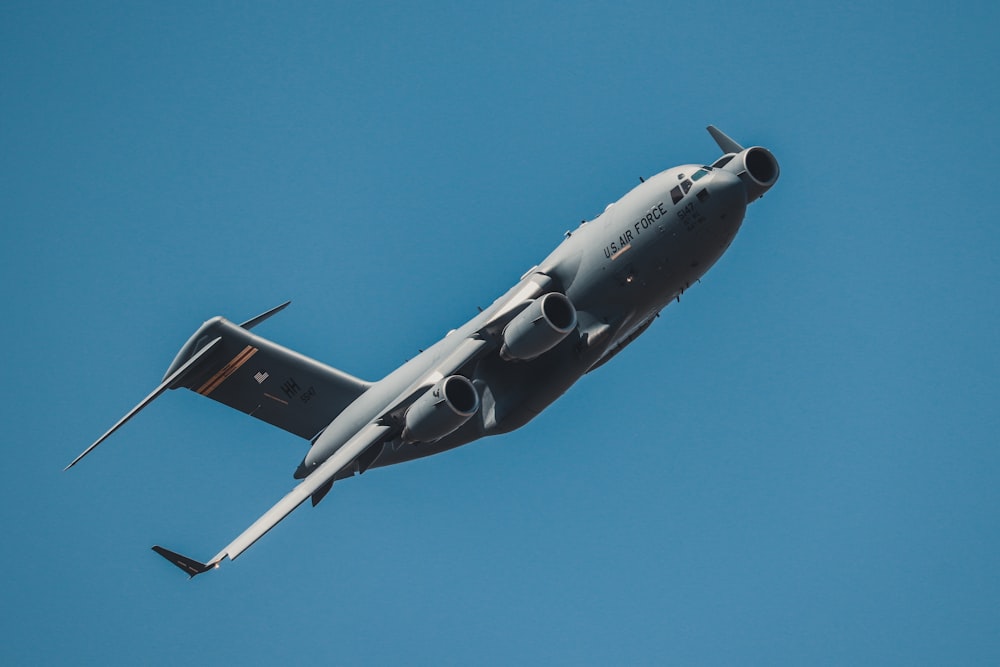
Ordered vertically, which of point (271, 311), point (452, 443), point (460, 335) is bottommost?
point (452, 443)

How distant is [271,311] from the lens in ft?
69.0

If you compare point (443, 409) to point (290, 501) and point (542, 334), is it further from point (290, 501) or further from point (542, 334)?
point (290, 501)

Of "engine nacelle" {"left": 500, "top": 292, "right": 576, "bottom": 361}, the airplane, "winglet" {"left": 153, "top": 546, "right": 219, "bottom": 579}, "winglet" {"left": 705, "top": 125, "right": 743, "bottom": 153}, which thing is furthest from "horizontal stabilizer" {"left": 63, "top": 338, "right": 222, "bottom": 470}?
"winglet" {"left": 705, "top": 125, "right": 743, "bottom": 153}

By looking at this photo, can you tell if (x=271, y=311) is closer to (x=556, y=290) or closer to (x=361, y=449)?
(x=361, y=449)

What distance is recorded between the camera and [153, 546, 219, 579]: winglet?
17719 millimetres

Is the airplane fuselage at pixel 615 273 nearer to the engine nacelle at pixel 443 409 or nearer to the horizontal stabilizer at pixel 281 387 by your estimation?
the engine nacelle at pixel 443 409

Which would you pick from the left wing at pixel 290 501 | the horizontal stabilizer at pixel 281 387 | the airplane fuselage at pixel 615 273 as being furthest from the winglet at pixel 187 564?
the horizontal stabilizer at pixel 281 387

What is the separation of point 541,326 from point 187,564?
5804 millimetres


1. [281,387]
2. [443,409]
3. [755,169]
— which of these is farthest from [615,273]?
[281,387]

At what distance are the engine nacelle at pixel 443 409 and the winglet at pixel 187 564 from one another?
3460 mm

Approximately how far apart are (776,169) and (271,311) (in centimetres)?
812

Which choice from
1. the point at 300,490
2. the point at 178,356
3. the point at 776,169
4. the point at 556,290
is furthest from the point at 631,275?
the point at 178,356

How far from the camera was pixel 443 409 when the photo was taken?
1867 cm

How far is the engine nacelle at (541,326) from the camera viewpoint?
18.6 meters
